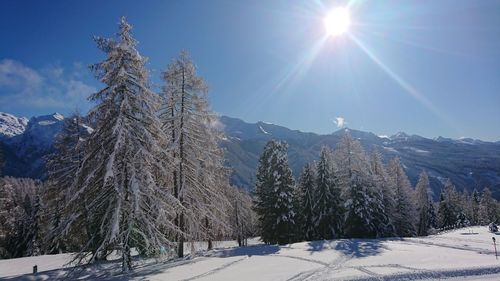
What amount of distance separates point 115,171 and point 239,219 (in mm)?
31051

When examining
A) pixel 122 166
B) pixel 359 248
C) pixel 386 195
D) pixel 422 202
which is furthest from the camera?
pixel 422 202

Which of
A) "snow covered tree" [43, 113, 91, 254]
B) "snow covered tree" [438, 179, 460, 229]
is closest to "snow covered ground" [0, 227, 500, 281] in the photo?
"snow covered tree" [43, 113, 91, 254]

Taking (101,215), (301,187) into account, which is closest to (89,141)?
(101,215)

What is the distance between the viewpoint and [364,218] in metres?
40.3

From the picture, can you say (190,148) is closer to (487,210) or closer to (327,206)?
(327,206)

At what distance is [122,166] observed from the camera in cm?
1828

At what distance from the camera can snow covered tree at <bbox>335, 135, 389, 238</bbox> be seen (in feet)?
133

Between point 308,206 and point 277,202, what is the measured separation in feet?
16.6

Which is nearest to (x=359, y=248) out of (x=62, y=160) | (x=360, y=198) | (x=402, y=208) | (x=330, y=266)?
(x=330, y=266)

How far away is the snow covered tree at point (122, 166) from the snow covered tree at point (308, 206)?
26.3 m

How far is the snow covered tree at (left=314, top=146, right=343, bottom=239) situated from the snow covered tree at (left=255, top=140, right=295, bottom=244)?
3596 millimetres

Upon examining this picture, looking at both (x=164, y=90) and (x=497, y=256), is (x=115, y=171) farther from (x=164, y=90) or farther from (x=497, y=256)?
(x=497, y=256)

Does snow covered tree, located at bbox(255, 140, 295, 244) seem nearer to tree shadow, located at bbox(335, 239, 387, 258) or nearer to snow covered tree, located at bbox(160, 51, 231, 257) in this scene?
tree shadow, located at bbox(335, 239, 387, 258)

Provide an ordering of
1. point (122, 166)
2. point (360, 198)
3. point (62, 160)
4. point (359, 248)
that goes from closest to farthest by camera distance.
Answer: point (122, 166), point (359, 248), point (62, 160), point (360, 198)
